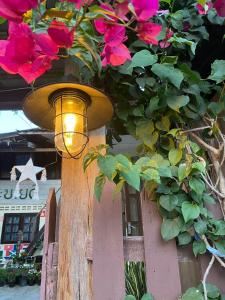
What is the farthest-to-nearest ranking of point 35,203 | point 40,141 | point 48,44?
point 35,203, point 40,141, point 48,44

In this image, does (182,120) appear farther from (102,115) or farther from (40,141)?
(40,141)

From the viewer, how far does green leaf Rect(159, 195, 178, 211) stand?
0.71 m

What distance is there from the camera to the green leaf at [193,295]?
65 cm

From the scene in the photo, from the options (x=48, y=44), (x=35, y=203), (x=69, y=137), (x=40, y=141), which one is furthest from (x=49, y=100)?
(x=35, y=203)

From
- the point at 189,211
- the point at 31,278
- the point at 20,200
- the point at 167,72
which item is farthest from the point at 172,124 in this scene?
the point at 20,200

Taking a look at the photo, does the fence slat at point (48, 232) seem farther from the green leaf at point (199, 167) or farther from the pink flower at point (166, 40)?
the pink flower at point (166, 40)

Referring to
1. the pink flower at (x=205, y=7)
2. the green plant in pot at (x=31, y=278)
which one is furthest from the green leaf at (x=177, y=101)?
the green plant in pot at (x=31, y=278)

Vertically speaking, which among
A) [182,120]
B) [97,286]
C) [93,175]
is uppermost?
[182,120]

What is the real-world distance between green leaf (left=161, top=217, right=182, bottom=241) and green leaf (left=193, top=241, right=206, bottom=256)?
5 cm

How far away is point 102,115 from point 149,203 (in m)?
0.30

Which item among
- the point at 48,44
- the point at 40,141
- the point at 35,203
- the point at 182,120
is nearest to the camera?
the point at 48,44

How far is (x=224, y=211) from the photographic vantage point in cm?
74

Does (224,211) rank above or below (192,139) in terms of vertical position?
below

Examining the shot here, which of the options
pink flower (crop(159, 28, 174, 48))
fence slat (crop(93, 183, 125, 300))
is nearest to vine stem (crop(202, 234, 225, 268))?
fence slat (crop(93, 183, 125, 300))
